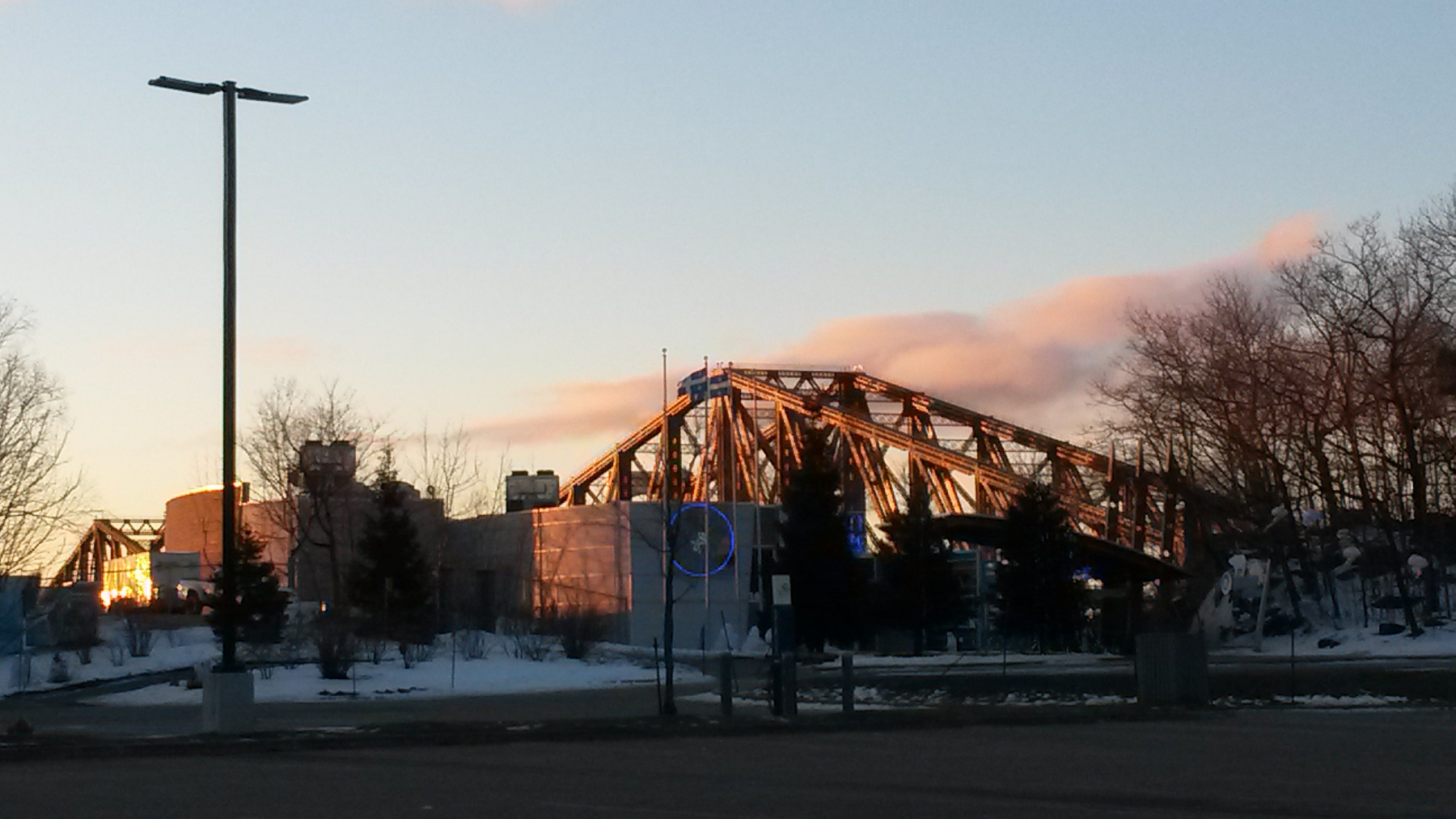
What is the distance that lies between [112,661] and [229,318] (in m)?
25.2

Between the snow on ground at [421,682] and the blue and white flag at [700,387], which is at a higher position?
the blue and white flag at [700,387]

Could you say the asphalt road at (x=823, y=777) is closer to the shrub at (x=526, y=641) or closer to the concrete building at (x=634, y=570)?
the shrub at (x=526, y=641)

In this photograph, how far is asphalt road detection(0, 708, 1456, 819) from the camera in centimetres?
1258

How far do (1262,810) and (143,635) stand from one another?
39.4m

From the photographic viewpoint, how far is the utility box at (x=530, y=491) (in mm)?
75688

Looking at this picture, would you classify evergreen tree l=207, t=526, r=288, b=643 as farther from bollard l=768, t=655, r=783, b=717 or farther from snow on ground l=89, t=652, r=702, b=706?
bollard l=768, t=655, r=783, b=717

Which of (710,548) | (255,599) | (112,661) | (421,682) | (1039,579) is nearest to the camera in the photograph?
(421,682)

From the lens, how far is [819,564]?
5853 centimetres

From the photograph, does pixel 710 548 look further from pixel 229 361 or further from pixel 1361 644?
pixel 229 361

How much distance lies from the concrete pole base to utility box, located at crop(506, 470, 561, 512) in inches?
2100

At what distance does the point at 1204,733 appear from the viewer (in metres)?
20.2

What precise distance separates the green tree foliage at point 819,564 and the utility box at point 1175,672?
33.1 metres

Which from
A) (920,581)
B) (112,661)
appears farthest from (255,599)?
(920,581)

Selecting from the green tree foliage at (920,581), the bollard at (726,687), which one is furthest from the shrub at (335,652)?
the green tree foliage at (920,581)
